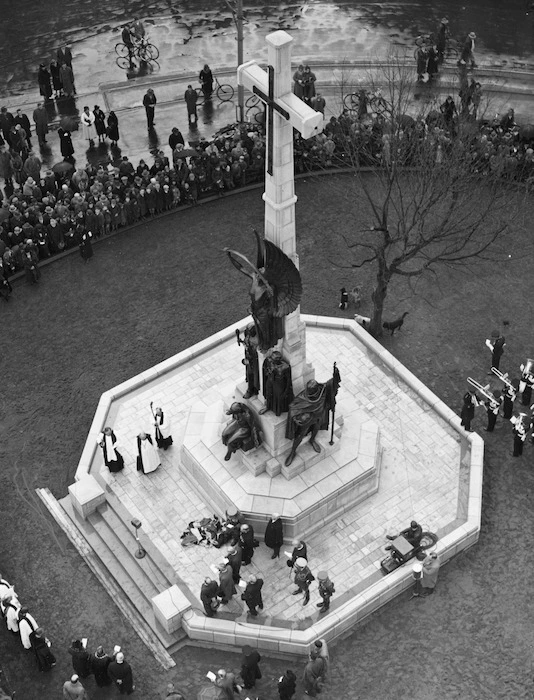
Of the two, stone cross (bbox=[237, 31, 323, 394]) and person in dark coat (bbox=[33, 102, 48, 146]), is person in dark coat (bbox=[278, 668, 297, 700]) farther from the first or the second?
person in dark coat (bbox=[33, 102, 48, 146])

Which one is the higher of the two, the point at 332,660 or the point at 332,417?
the point at 332,417

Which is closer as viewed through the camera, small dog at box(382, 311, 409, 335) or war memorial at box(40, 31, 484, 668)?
war memorial at box(40, 31, 484, 668)

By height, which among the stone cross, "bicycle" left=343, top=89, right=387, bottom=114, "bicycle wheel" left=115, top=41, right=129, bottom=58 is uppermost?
the stone cross

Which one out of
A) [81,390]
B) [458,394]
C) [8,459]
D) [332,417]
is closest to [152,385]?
[81,390]

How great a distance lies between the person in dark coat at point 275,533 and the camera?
29744mm

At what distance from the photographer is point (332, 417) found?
30672 mm

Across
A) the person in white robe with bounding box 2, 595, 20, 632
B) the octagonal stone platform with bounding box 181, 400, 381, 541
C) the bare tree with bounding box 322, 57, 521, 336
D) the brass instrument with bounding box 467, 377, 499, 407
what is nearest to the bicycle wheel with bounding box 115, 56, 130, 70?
the bare tree with bounding box 322, 57, 521, 336

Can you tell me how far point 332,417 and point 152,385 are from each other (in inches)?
303

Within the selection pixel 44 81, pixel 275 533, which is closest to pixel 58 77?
pixel 44 81

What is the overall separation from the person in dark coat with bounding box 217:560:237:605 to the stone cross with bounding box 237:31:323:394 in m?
7.04

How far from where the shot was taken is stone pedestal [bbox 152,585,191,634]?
1135 inches

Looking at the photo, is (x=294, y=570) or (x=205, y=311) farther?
A: (x=205, y=311)

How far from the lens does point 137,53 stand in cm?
5172

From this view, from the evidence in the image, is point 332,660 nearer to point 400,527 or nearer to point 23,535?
point 400,527
